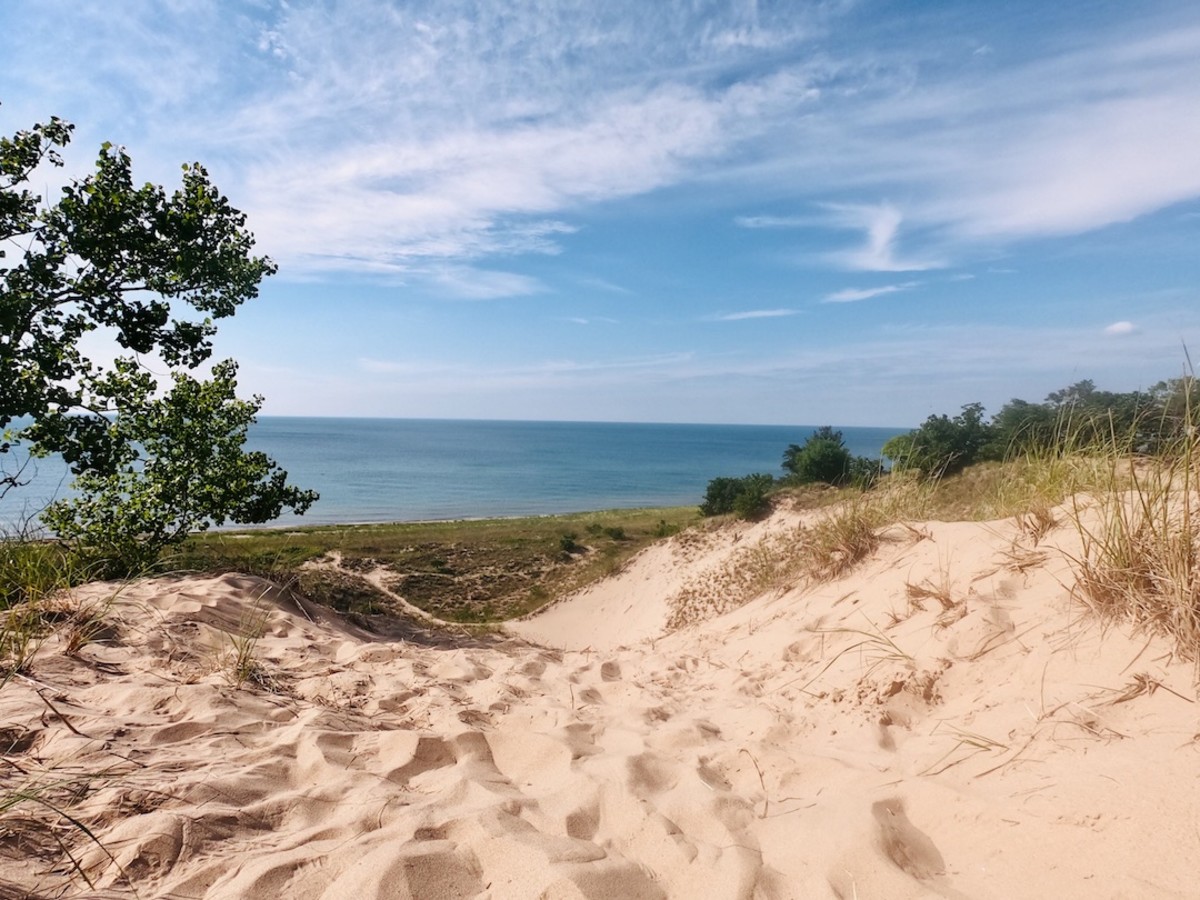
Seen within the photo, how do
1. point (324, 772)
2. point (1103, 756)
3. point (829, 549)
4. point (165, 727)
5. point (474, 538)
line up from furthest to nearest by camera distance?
point (474, 538), point (829, 549), point (165, 727), point (324, 772), point (1103, 756)

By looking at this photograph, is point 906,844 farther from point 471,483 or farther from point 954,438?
point 471,483

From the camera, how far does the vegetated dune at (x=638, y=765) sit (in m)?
2.21

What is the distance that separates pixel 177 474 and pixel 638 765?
310 inches

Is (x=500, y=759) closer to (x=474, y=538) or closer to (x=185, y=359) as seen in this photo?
(x=185, y=359)

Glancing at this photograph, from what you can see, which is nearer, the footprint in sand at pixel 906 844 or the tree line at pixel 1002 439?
the footprint in sand at pixel 906 844

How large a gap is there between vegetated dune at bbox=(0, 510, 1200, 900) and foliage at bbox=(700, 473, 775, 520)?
46.6 ft

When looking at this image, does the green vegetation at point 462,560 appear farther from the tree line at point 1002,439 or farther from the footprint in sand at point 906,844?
the footprint in sand at point 906,844

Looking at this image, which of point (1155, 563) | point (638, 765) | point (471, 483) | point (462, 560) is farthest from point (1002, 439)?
point (471, 483)

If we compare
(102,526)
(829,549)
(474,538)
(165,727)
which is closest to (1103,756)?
(165,727)

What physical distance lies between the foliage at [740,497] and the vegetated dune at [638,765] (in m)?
14.2

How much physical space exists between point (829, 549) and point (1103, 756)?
15.1 feet

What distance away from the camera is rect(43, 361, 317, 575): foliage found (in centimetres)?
792

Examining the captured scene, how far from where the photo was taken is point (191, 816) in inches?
93.7

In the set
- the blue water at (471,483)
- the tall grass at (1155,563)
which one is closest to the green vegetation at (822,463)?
the tall grass at (1155,563)
